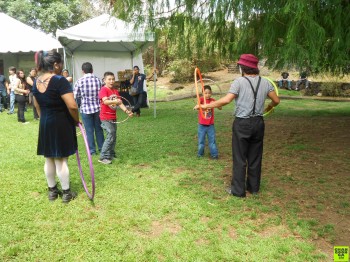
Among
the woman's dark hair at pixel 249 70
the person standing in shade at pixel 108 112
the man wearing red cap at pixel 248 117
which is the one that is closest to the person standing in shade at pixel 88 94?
the person standing in shade at pixel 108 112

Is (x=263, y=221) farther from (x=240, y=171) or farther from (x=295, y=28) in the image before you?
(x=295, y=28)

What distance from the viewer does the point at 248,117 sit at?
444 cm

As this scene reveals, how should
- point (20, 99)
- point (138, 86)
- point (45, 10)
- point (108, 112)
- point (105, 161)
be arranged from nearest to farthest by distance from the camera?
point (108, 112)
point (105, 161)
point (20, 99)
point (138, 86)
point (45, 10)

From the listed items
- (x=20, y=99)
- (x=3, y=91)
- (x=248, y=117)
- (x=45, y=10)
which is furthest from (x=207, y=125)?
(x=45, y=10)

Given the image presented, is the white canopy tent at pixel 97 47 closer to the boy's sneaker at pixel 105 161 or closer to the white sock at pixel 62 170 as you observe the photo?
the boy's sneaker at pixel 105 161

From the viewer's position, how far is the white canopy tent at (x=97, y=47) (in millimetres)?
11438

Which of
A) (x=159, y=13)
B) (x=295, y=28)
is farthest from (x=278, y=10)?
(x=159, y=13)

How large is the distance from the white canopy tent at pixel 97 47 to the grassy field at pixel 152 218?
19.9 ft

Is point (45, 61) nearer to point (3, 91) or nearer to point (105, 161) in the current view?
point (105, 161)

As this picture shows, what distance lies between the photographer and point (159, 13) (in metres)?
5.59

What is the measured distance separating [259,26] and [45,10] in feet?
88.6

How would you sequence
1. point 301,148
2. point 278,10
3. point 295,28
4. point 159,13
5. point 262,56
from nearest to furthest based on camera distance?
point 295,28 → point 278,10 → point 262,56 → point 159,13 → point 301,148

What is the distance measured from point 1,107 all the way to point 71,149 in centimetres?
1093

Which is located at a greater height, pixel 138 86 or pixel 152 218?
pixel 138 86
